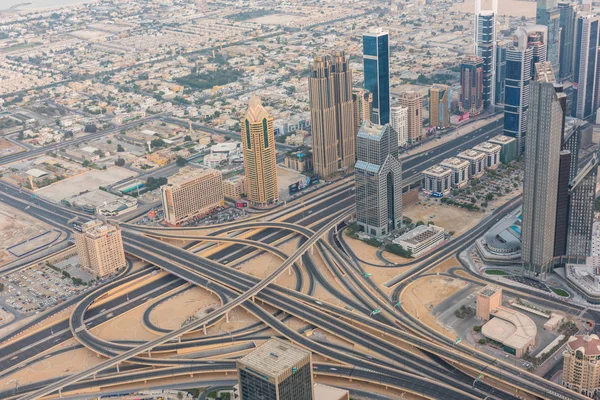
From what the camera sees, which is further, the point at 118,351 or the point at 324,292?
the point at 324,292

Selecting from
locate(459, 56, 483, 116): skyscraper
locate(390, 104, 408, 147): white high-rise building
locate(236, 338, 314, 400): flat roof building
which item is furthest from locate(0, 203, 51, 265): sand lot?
locate(459, 56, 483, 116): skyscraper

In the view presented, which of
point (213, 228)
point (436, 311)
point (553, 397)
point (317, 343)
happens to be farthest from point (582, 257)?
point (213, 228)

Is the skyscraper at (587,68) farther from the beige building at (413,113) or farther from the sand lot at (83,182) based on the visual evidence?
→ the sand lot at (83,182)

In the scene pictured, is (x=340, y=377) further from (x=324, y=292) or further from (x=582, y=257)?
(x=582, y=257)

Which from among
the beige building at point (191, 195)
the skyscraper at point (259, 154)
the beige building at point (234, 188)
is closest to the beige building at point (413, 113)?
the skyscraper at point (259, 154)

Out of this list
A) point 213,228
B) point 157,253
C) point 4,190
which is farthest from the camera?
point 4,190

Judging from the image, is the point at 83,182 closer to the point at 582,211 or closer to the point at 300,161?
the point at 300,161
